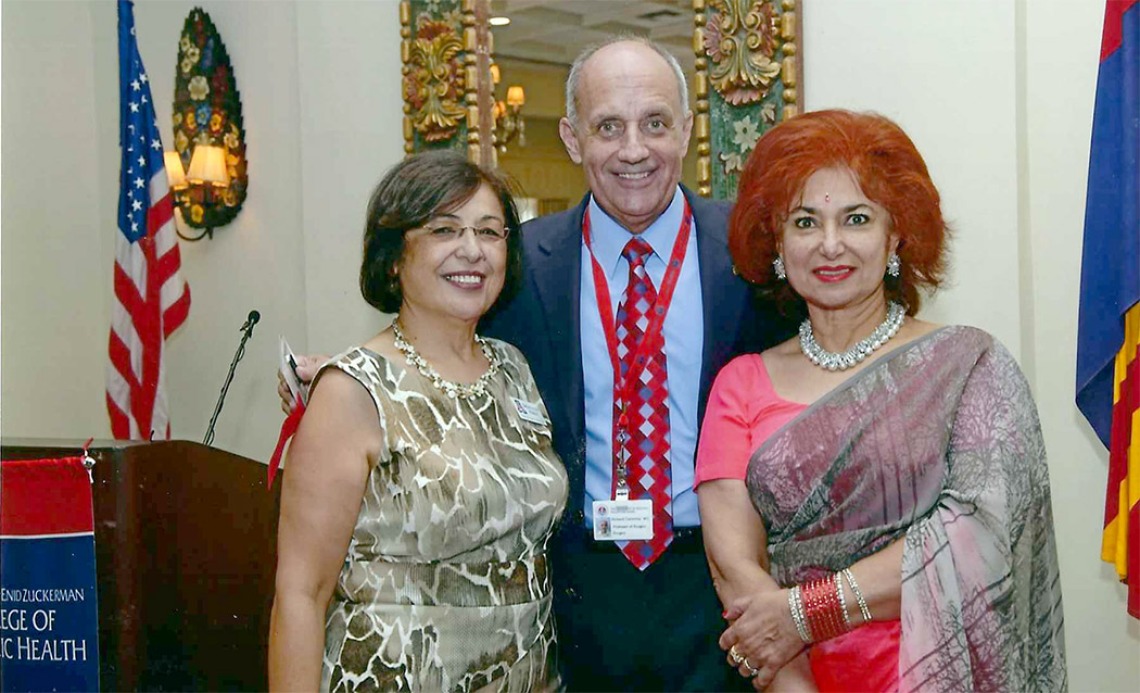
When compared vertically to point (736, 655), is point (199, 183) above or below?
above

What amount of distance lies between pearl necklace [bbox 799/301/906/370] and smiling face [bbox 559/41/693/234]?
57 centimetres

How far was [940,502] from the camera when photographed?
5.42 feet

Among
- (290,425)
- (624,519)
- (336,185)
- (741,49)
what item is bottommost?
(624,519)

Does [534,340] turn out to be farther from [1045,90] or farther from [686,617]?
[1045,90]

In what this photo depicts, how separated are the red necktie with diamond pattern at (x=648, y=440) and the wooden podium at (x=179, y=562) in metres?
1.23

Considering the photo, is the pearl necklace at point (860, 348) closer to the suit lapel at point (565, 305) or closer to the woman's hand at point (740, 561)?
the woman's hand at point (740, 561)

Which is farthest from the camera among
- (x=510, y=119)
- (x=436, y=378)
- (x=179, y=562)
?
(x=510, y=119)

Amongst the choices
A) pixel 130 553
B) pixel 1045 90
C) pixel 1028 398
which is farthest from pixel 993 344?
pixel 130 553

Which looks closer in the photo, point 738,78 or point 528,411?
point 528,411

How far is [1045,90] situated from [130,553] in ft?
8.23

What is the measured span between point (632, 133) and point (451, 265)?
560 mm

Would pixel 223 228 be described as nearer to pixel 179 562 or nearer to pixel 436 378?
pixel 179 562

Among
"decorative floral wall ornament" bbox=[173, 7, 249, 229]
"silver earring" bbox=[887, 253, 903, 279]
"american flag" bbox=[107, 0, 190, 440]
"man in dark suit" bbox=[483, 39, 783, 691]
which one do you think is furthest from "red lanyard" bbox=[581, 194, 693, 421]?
"decorative floral wall ornament" bbox=[173, 7, 249, 229]

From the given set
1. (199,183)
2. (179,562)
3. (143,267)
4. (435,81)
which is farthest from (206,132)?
(179,562)
